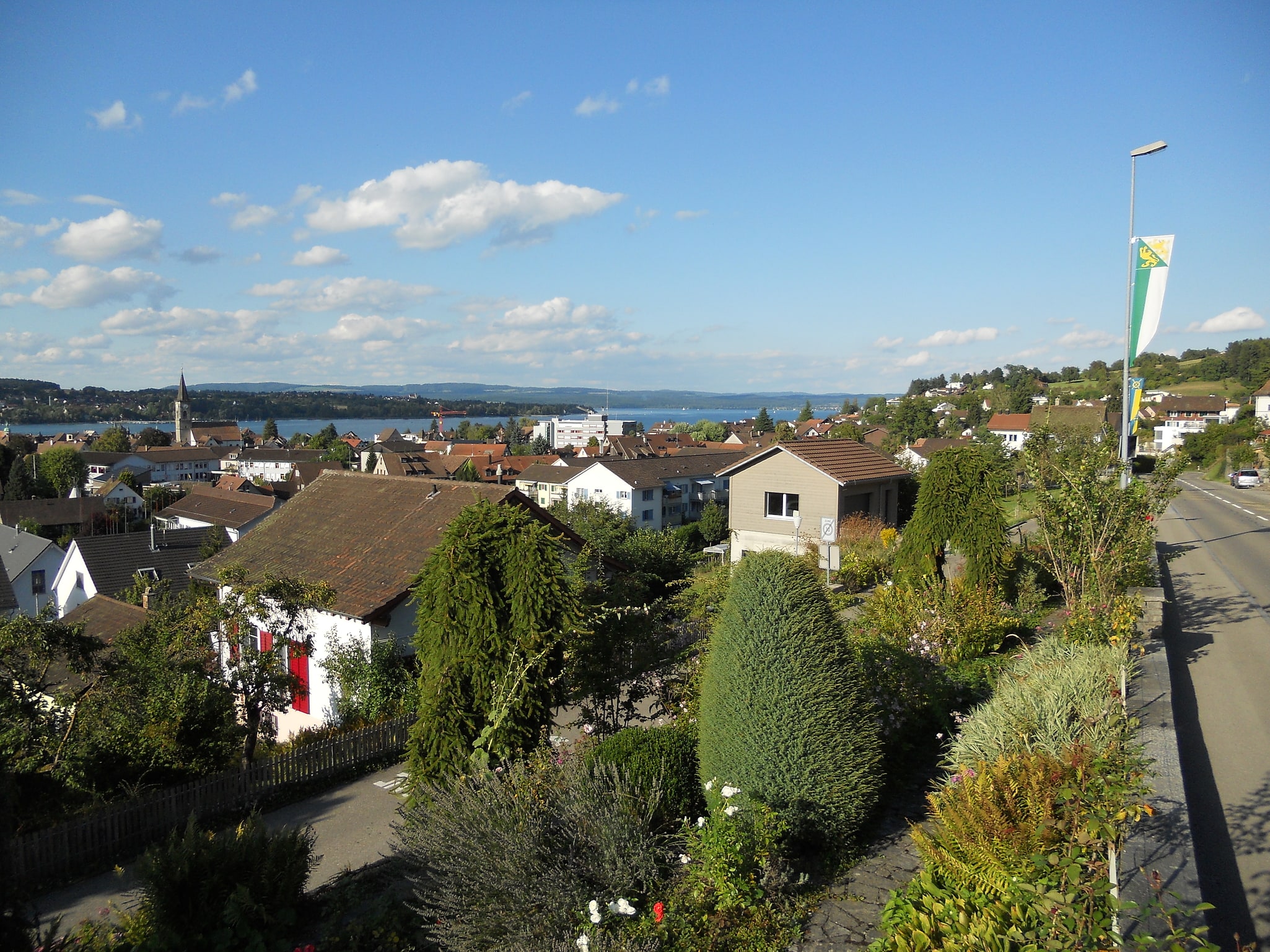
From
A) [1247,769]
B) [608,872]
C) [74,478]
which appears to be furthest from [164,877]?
[74,478]

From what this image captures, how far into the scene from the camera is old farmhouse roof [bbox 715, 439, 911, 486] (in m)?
29.5

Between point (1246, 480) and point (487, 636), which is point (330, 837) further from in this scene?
point (1246, 480)

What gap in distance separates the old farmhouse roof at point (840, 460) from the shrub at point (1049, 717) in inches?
903

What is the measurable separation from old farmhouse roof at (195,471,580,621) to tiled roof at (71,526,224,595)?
2086 cm

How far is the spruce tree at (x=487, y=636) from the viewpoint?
7.33 meters

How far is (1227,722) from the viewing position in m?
7.98

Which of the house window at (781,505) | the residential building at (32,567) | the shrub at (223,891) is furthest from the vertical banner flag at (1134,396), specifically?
the residential building at (32,567)

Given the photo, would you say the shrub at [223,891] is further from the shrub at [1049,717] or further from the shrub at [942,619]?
the shrub at [942,619]

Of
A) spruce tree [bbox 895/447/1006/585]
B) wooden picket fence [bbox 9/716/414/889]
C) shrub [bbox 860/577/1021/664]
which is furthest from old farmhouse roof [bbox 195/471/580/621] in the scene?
spruce tree [bbox 895/447/1006/585]

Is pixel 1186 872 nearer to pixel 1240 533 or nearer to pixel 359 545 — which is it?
pixel 359 545

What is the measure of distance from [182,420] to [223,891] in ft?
693

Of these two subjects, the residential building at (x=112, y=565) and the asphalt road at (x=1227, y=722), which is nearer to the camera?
the asphalt road at (x=1227, y=722)

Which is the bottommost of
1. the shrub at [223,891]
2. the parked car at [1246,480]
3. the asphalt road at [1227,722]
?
the parked car at [1246,480]

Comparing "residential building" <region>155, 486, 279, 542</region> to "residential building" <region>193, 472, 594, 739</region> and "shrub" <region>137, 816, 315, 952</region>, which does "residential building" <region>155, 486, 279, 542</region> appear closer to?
"residential building" <region>193, 472, 594, 739</region>
